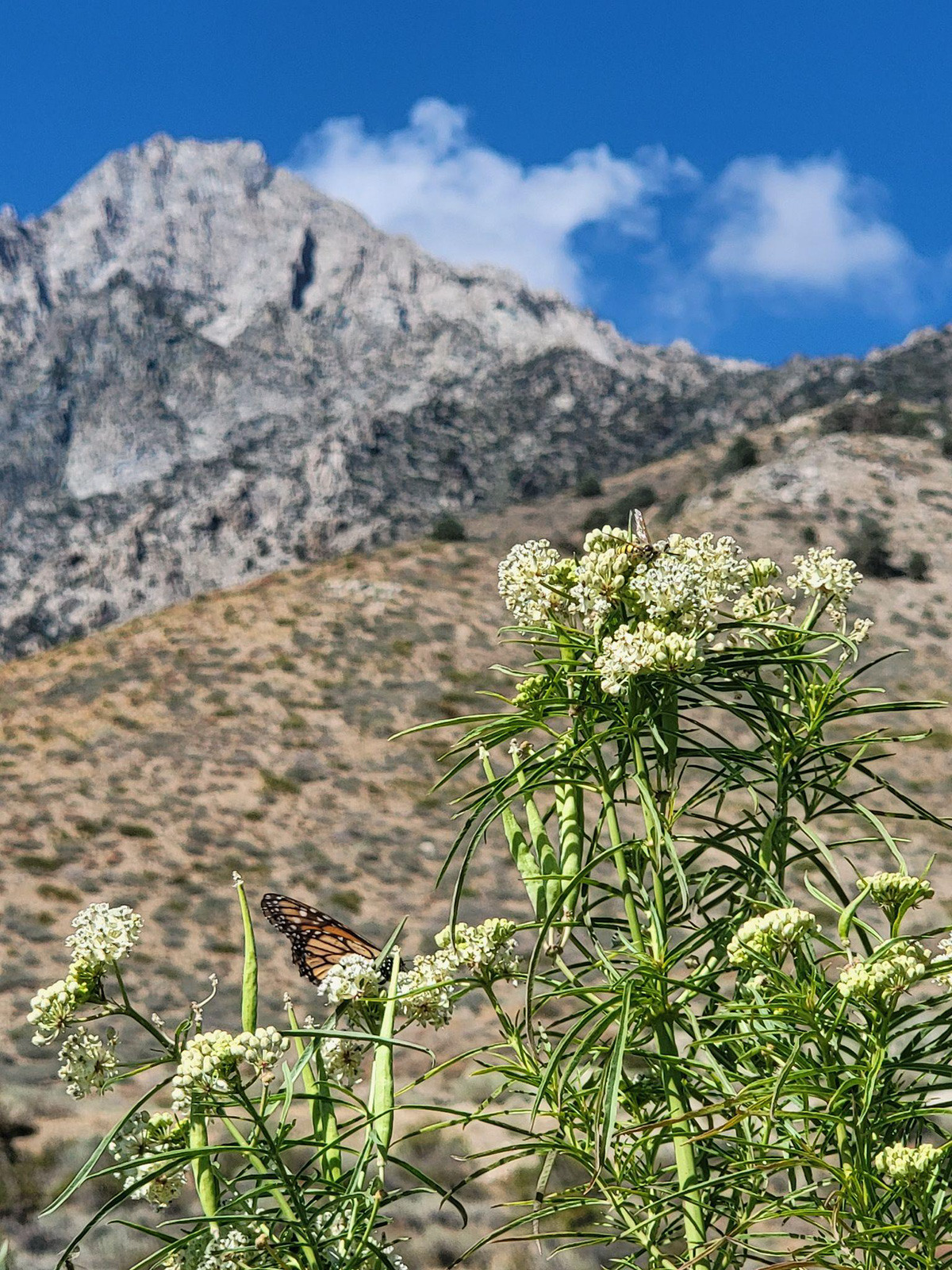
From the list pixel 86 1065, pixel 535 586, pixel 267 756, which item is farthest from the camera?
pixel 267 756

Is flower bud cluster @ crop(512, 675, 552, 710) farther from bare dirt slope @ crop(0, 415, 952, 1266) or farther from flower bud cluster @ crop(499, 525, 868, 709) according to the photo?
bare dirt slope @ crop(0, 415, 952, 1266)

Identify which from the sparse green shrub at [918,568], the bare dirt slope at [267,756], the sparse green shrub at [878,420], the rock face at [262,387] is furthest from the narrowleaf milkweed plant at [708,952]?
the rock face at [262,387]

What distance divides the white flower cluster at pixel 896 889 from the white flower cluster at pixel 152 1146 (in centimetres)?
101

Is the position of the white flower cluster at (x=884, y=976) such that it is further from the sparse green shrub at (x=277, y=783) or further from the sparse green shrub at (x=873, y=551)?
the sparse green shrub at (x=873, y=551)

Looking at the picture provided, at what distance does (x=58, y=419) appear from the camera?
337 ft

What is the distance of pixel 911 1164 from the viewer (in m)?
1.40

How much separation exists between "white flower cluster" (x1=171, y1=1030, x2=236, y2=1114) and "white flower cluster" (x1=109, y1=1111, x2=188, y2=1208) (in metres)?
0.16

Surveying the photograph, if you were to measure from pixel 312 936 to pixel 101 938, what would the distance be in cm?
94

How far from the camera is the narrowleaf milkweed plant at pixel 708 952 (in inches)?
56.2

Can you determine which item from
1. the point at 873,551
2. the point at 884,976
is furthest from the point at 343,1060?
the point at 873,551

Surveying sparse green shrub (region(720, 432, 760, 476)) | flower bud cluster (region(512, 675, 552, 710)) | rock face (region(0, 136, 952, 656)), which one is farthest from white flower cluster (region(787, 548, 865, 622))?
rock face (region(0, 136, 952, 656))

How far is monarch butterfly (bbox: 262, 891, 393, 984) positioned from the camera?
206 cm

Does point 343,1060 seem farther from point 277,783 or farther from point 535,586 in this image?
point 277,783

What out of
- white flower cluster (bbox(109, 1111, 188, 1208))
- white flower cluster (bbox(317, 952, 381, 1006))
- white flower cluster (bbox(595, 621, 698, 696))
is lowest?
white flower cluster (bbox(109, 1111, 188, 1208))
